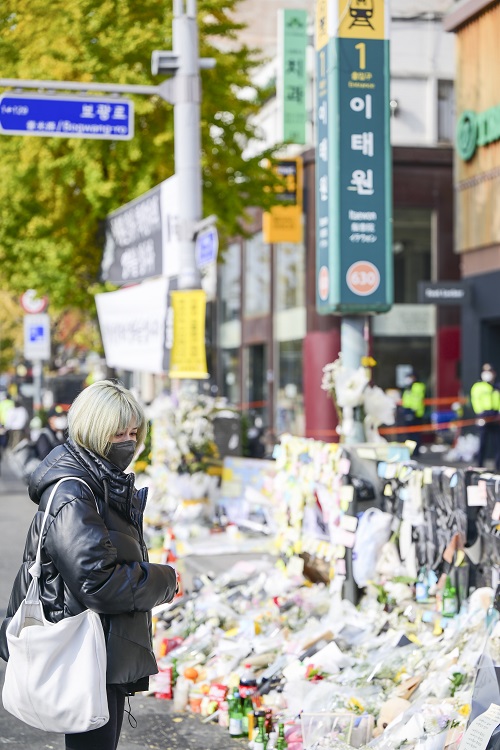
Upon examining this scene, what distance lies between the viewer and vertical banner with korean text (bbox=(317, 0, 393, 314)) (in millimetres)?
8211

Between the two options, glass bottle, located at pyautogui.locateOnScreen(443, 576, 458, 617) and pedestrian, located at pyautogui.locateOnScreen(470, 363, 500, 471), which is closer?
glass bottle, located at pyautogui.locateOnScreen(443, 576, 458, 617)

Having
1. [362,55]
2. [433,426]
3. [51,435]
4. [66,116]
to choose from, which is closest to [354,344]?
[362,55]

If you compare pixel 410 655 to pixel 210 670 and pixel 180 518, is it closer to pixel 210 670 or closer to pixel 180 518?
pixel 210 670

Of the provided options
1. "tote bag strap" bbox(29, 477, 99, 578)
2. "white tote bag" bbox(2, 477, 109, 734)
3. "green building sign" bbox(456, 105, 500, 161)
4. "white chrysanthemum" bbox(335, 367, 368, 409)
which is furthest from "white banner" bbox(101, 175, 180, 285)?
"green building sign" bbox(456, 105, 500, 161)

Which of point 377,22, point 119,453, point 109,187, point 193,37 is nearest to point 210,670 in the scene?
point 119,453

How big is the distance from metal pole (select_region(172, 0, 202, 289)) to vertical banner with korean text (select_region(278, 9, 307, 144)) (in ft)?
52.7

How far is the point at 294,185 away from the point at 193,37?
50.6 feet

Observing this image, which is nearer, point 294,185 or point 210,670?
point 210,670

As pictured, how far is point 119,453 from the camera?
3.59m

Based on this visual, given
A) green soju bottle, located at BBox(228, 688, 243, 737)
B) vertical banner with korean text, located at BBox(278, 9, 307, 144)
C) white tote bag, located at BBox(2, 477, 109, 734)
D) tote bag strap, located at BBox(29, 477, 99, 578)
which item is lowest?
green soju bottle, located at BBox(228, 688, 243, 737)

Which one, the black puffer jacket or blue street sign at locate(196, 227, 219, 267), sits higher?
blue street sign at locate(196, 227, 219, 267)

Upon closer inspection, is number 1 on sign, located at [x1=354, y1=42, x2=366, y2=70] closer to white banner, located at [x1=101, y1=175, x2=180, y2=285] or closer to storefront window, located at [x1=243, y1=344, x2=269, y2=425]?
white banner, located at [x1=101, y1=175, x2=180, y2=285]

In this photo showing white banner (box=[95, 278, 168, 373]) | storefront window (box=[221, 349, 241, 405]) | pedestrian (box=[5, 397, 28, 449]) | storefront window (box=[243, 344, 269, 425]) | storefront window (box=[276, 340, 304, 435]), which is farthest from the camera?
storefront window (box=[221, 349, 241, 405])

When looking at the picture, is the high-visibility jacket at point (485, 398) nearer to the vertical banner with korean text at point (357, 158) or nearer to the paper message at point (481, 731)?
the vertical banner with korean text at point (357, 158)
